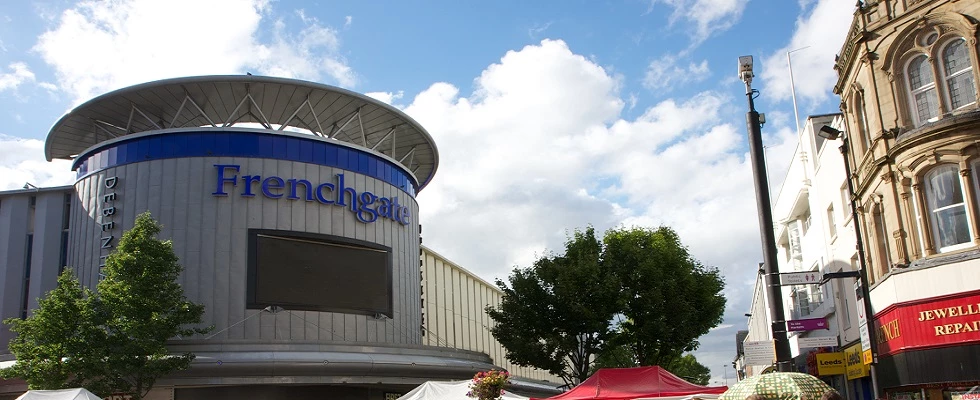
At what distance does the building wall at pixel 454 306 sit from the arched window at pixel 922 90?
27.0 meters

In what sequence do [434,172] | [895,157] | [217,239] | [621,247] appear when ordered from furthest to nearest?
[434,172]
[621,247]
[217,239]
[895,157]

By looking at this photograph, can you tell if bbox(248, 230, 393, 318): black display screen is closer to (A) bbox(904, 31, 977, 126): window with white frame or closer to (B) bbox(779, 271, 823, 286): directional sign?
(A) bbox(904, 31, 977, 126): window with white frame

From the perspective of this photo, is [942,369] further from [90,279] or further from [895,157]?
[90,279]

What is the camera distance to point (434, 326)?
4644 centimetres

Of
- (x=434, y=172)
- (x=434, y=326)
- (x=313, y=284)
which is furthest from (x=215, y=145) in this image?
(x=434, y=326)

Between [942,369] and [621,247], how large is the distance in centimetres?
1788

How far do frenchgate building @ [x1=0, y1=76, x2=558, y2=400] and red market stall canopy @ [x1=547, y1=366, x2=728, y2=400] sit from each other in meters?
12.7

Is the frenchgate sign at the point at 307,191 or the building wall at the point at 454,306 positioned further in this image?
the building wall at the point at 454,306

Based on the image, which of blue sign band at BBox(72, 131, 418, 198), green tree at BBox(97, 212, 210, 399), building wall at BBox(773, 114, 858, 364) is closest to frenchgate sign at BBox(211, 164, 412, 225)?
blue sign band at BBox(72, 131, 418, 198)

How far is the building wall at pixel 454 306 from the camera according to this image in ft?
151

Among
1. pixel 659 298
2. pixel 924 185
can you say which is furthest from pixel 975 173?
pixel 659 298

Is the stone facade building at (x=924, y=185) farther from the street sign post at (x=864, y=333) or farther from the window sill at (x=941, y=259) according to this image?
the street sign post at (x=864, y=333)

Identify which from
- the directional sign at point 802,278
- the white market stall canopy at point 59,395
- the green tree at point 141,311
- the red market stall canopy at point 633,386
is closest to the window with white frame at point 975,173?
the directional sign at point 802,278

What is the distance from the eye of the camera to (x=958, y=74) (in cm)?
1780
